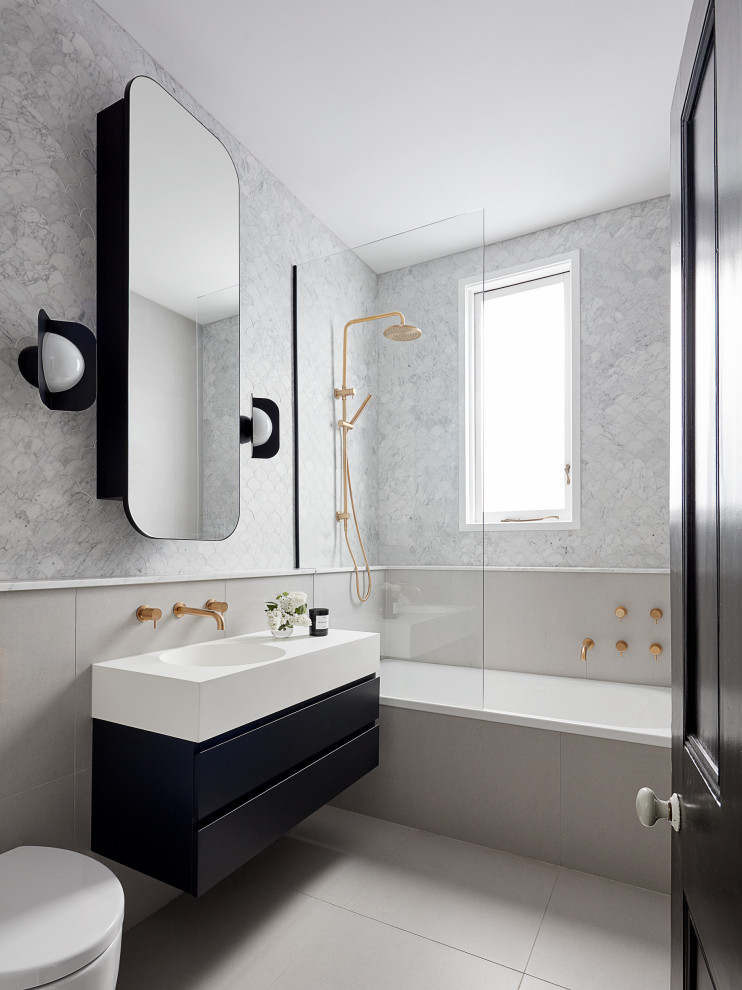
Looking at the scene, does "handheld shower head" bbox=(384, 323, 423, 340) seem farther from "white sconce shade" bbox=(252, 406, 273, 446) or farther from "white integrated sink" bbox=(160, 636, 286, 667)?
"white integrated sink" bbox=(160, 636, 286, 667)

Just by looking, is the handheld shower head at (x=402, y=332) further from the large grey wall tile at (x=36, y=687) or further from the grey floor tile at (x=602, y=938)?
the grey floor tile at (x=602, y=938)

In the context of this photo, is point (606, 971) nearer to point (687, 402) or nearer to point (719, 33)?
point (687, 402)

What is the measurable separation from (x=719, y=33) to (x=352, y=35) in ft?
5.63

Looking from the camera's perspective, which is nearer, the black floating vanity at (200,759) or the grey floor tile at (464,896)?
the black floating vanity at (200,759)

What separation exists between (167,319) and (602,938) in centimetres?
235

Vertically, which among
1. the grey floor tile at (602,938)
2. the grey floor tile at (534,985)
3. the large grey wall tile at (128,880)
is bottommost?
the grey floor tile at (602,938)

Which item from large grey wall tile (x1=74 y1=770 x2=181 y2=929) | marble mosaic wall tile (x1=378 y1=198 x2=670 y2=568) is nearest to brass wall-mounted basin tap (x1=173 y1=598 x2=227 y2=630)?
large grey wall tile (x1=74 y1=770 x2=181 y2=929)

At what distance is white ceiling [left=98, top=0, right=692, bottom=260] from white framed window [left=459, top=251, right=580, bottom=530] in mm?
462

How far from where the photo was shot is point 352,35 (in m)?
1.94

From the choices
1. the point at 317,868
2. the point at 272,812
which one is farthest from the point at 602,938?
the point at 272,812

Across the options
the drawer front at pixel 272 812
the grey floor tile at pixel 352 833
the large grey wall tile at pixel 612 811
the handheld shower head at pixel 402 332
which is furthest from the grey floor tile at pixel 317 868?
the handheld shower head at pixel 402 332

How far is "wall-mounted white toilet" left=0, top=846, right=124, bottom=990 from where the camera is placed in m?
0.98

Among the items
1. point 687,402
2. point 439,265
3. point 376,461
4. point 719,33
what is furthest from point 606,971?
point 439,265

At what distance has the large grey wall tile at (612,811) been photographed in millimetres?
1978
